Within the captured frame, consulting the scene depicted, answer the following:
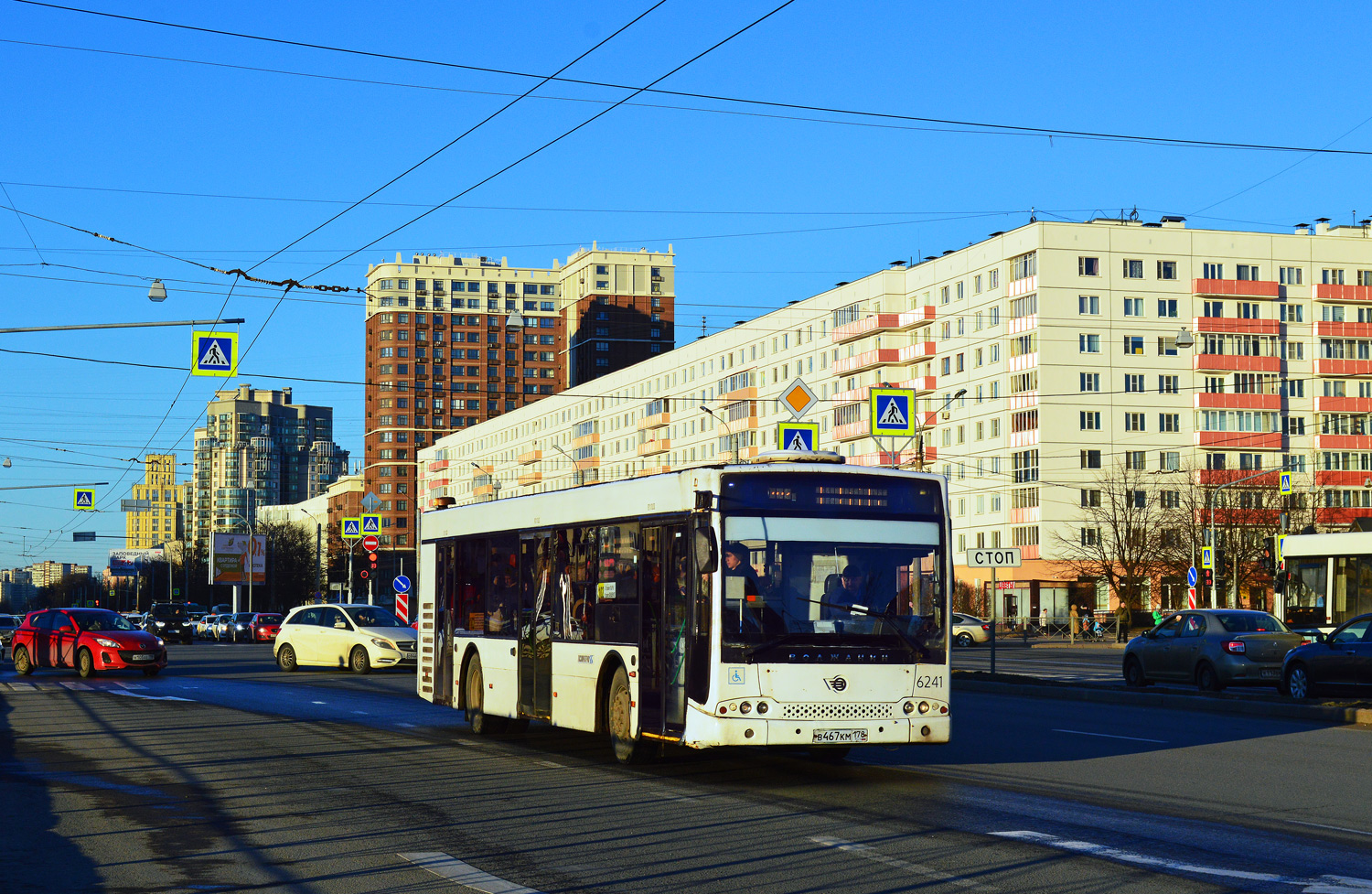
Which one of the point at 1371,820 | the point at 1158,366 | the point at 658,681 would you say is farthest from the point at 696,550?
the point at 1158,366

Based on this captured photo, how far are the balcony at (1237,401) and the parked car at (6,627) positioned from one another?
6804cm

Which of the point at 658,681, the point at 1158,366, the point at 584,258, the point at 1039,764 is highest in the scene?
the point at 584,258

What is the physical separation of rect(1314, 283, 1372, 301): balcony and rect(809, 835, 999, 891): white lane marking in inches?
3777

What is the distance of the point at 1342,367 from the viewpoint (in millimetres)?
97062

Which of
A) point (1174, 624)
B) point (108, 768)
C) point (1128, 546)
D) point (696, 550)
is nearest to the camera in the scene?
point (696, 550)

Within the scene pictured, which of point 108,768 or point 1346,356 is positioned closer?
point 108,768

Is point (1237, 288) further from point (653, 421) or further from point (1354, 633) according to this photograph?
point (1354, 633)

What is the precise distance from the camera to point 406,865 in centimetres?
891

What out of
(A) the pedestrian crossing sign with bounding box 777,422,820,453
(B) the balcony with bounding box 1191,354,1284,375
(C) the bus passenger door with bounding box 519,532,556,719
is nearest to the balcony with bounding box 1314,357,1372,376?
(B) the balcony with bounding box 1191,354,1284,375

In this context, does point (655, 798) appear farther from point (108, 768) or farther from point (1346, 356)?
point (1346, 356)

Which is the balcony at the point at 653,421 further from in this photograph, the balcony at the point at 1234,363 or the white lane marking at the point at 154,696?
the white lane marking at the point at 154,696

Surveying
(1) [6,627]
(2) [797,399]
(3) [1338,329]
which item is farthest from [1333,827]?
(3) [1338,329]

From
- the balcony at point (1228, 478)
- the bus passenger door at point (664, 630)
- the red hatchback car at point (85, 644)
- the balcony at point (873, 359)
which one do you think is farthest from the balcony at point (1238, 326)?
the bus passenger door at point (664, 630)

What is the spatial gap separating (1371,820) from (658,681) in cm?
590
